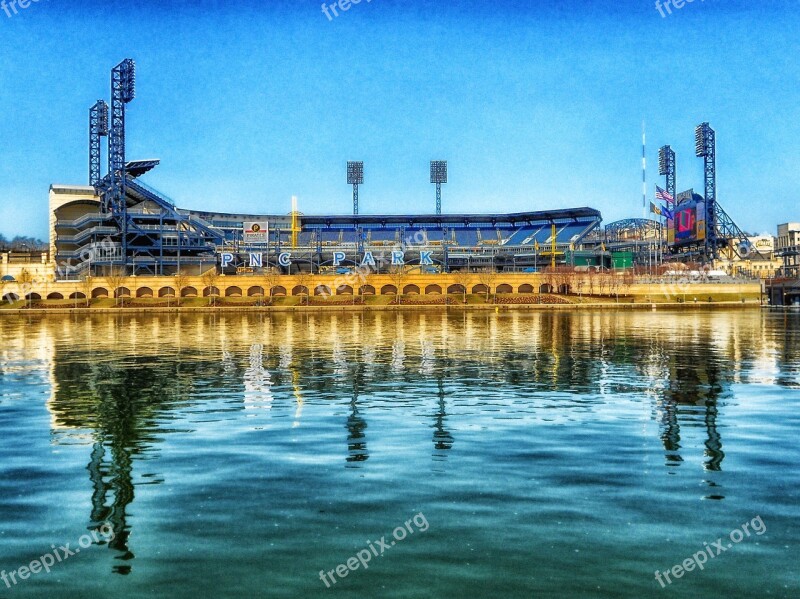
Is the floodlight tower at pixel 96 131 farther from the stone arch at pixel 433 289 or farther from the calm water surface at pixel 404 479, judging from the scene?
the calm water surface at pixel 404 479

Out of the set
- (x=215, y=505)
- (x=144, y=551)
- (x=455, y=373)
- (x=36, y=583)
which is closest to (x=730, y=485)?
(x=215, y=505)

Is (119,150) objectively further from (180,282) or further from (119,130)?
(180,282)

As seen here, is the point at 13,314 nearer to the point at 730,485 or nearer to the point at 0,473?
the point at 0,473

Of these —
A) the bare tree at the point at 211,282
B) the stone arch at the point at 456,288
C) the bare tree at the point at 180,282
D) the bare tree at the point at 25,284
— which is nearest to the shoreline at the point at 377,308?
the bare tree at the point at 25,284

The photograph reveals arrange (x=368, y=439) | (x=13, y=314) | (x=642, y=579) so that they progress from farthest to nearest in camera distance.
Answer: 1. (x=13, y=314)
2. (x=368, y=439)
3. (x=642, y=579)

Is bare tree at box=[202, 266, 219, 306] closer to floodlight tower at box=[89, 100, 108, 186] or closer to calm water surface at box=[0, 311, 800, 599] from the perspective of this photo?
floodlight tower at box=[89, 100, 108, 186]

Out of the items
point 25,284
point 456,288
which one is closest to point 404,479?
point 25,284
